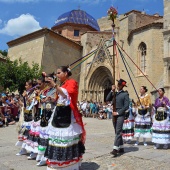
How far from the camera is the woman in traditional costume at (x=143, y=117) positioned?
8.12 metres

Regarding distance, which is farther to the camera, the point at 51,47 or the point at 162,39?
the point at 51,47

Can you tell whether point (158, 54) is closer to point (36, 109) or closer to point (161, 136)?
point (161, 136)

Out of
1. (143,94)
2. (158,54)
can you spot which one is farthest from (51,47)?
(143,94)

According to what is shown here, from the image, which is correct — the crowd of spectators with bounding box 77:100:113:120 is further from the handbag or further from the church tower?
the handbag

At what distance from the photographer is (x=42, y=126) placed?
218 inches

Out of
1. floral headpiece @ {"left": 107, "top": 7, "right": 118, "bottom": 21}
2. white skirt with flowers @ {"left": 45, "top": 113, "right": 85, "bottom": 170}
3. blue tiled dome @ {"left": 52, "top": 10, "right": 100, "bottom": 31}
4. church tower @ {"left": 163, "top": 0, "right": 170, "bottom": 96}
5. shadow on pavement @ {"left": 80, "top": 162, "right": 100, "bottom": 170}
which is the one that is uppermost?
blue tiled dome @ {"left": 52, "top": 10, "right": 100, "bottom": 31}

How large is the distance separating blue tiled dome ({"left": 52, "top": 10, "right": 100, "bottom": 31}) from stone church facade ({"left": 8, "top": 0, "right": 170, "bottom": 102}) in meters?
3.26

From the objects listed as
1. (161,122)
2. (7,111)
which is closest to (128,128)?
(161,122)

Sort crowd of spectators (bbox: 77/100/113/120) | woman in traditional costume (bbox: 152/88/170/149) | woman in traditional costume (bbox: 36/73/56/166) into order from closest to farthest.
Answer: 1. woman in traditional costume (bbox: 36/73/56/166)
2. woman in traditional costume (bbox: 152/88/170/149)
3. crowd of spectators (bbox: 77/100/113/120)

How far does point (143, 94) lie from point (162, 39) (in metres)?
17.9

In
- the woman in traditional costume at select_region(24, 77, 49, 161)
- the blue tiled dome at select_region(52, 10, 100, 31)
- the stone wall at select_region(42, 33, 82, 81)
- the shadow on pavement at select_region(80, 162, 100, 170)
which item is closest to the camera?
the shadow on pavement at select_region(80, 162, 100, 170)

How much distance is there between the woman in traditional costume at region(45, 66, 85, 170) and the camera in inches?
165

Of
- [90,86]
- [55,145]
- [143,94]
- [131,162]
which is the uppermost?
[90,86]

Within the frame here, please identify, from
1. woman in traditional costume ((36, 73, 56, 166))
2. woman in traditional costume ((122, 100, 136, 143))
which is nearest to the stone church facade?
woman in traditional costume ((122, 100, 136, 143))
